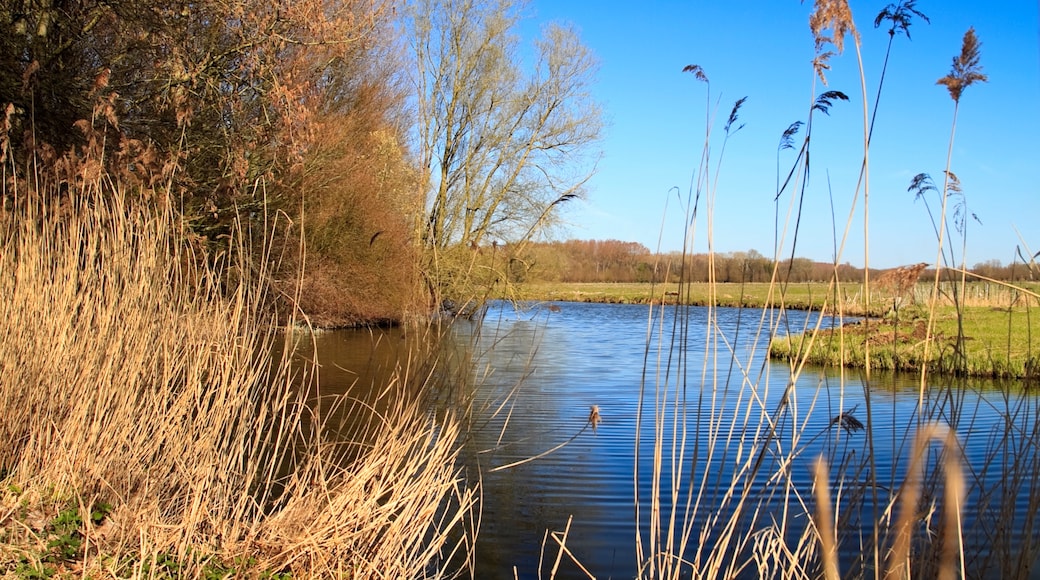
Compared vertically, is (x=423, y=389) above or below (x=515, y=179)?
below

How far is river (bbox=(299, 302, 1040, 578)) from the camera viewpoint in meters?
2.45

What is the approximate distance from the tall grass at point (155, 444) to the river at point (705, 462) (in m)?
0.51

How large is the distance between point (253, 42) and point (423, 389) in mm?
4265

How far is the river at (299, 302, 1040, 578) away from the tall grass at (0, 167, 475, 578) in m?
0.51

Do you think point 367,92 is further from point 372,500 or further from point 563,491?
point 372,500

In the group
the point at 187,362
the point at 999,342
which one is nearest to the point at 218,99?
the point at 187,362

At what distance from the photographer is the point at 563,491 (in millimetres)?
5379

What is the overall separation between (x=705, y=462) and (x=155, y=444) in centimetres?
339

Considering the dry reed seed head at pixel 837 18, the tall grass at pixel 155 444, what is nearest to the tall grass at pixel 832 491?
the dry reed seed head at pixel 837 18

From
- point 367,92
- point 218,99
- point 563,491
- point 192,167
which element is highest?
point 367,92

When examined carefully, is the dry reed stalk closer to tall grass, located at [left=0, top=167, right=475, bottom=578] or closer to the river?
the river

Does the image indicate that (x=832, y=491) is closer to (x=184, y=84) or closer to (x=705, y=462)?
(x=705, y=462)

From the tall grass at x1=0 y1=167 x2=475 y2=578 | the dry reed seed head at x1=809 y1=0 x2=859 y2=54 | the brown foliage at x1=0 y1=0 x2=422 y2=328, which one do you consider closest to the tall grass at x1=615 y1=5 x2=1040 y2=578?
the dry reed seed head at x1=809 y1=0 x2=859 y2=54

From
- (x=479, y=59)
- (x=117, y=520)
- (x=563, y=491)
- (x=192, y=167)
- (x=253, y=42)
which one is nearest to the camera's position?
(x=117, y=520)
